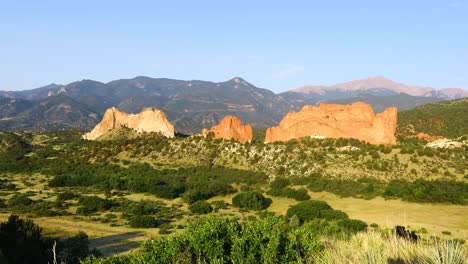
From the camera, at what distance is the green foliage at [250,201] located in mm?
49438

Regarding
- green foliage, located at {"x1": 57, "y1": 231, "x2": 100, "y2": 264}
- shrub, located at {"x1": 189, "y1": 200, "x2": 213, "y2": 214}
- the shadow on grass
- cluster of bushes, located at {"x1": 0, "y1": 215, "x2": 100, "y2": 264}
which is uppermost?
cluster of bushes, located at {"x1": 0, "y1": 215, "x2": 100, "y2": 264}

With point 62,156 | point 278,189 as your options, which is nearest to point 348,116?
point 278,189

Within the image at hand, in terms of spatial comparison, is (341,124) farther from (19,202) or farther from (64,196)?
(19,202)

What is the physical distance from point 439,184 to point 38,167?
242ft

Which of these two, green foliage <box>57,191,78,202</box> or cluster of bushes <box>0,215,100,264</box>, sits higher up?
cluster of bushes <box>0,215,100,264</box>

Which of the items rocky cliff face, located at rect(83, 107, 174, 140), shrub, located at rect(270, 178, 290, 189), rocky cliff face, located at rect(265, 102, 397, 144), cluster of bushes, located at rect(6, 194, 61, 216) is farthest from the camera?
rocky cliff face, located at rect(83, 107, 174, 140)

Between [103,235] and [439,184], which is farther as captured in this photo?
[439,184]

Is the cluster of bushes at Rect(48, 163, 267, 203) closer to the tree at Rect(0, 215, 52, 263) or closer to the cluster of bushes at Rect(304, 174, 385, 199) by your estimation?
the cluster of bushes at Rect(304, 174, 385, 199)

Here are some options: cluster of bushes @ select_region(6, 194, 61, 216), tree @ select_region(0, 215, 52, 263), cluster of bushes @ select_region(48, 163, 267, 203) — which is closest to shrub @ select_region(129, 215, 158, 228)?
cluster of bushes @ select_region(6, 194, 61, 216)

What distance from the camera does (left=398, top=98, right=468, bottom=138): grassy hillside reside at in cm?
9961

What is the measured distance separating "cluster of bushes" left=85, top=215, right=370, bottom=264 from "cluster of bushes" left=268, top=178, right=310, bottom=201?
37.8 metres

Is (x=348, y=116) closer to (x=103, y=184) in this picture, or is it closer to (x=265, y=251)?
(x=103, y=184)

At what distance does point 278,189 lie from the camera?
58125mm

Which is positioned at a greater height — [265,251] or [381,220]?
[265,251]
